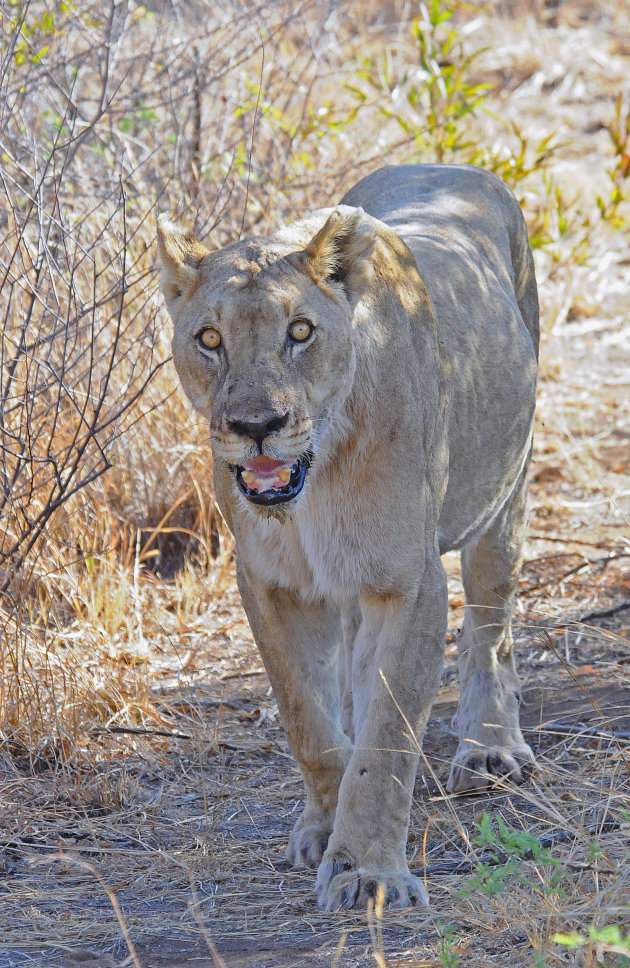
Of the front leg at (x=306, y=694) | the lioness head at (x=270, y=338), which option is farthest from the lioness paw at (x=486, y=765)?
the lioness head at (x=270, y=338)

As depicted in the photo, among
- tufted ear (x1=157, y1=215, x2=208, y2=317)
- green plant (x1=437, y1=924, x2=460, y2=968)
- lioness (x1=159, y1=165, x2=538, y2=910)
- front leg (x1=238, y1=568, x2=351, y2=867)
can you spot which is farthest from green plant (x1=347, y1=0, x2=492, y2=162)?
green plant (x1=437, y1=924, x2=460, y2=968)

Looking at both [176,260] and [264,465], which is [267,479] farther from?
[176,260]

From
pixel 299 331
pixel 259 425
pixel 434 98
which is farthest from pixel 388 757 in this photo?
pixel 434 98

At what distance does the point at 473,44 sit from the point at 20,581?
1089cm

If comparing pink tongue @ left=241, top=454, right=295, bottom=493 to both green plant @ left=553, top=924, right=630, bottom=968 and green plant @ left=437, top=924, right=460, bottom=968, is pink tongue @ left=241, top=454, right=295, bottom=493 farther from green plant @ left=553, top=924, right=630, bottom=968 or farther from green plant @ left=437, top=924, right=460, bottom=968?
green plant @ left=553, top=924, right=630, bottom=968

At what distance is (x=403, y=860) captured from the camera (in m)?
2.93

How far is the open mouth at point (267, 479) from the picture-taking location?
272 centimetres

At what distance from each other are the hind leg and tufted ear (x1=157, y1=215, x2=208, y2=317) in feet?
4.30

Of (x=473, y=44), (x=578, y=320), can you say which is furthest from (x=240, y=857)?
(x=473, y=44)

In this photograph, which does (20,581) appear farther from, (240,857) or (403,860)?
(403,860)

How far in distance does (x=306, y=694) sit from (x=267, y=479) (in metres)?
0.69

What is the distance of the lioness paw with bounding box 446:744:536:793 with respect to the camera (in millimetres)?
3674

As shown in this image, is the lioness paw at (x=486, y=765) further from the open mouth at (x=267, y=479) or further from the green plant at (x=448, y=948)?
the open mouth at (x=267, y=479)

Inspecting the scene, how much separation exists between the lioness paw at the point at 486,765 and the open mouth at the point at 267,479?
4.29 feet
